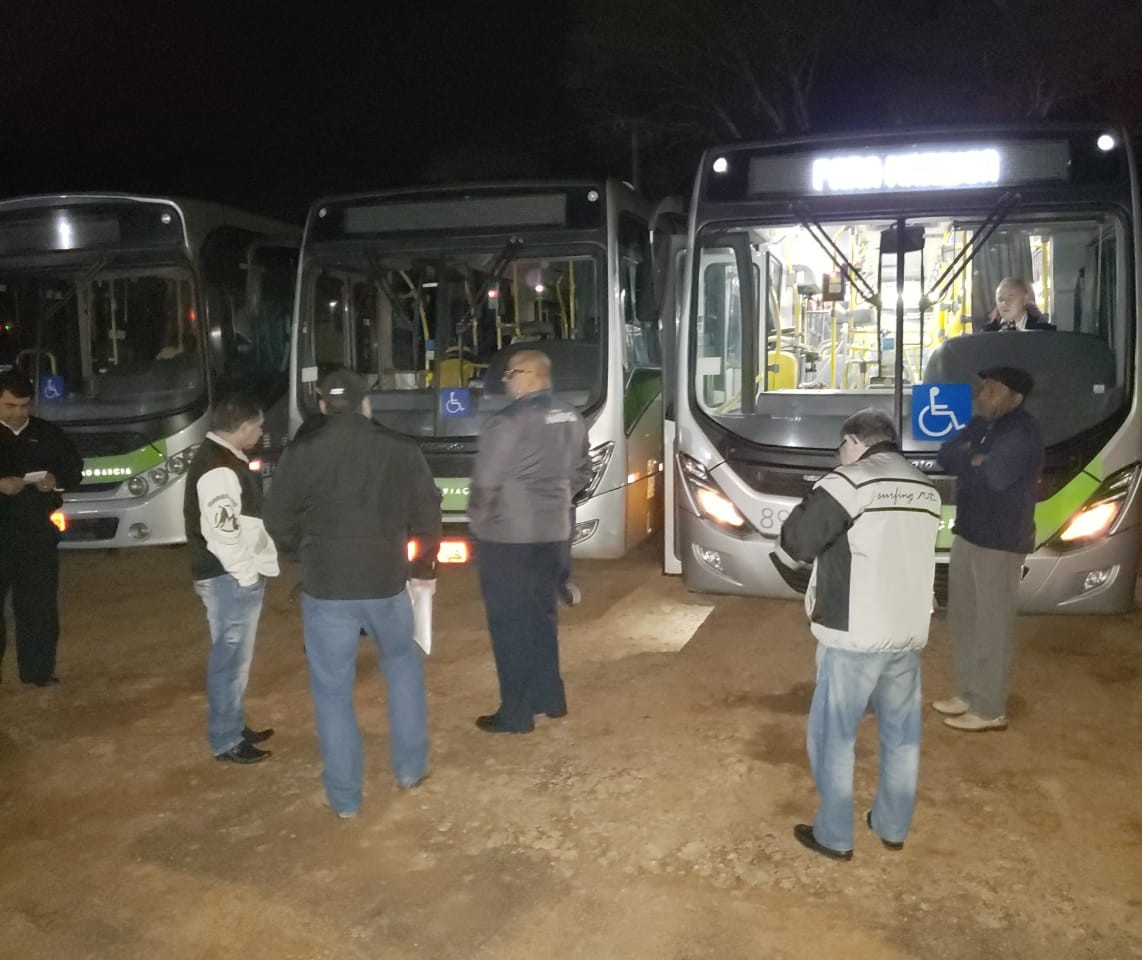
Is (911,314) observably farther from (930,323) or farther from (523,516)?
(523,516)

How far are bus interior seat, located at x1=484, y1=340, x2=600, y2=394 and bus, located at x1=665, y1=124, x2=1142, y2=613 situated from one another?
3.22 ft

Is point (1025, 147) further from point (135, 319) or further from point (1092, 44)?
point (1092, 44)

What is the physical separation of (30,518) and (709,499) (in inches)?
148

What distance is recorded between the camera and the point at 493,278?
7367 mm

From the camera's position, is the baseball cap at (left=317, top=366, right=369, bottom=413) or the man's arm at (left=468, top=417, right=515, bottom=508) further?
the man's arm at (left=468, top=417, right=515, bottom=508)

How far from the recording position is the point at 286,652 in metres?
6.60

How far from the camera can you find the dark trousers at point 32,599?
5.78 metres

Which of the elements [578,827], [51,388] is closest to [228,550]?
[578,827]

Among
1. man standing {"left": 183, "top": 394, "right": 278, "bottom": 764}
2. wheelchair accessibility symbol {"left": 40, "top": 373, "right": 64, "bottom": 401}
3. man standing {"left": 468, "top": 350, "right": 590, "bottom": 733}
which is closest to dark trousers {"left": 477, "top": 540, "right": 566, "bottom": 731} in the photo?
man standing {"left": 468, "top": 350, "right": 590, "bottom": 733}

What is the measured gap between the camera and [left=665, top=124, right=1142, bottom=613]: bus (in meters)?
5.70

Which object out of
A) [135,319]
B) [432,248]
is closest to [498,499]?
[432,248]

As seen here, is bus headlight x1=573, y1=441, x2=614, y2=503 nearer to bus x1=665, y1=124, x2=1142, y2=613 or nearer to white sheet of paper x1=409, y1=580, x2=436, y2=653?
bus x1=665, y1=124, x2=1142, y2=613

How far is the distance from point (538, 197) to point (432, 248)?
82 cm

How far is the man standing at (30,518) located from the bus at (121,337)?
2512 mm
